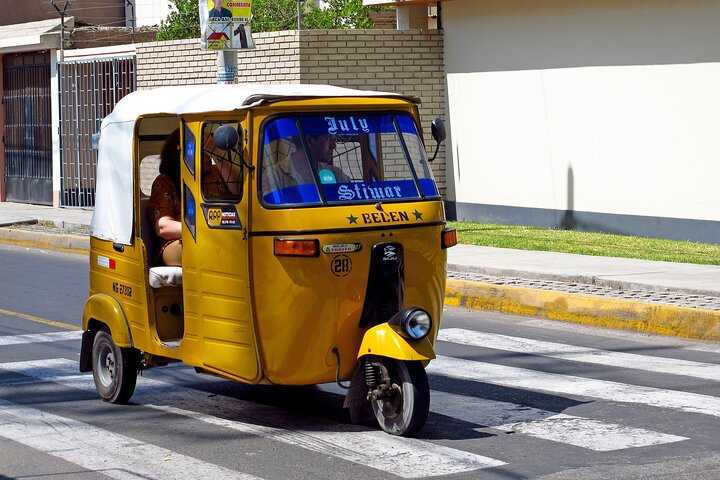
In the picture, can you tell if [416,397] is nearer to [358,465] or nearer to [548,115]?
[358,465]

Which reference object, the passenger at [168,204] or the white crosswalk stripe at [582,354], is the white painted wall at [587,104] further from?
the passenger at [168,204]

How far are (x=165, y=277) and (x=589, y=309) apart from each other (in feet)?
17.1

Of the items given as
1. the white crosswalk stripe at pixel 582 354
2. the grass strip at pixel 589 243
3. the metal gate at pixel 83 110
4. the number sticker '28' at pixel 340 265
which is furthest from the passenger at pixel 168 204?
the metal gate at pixel 83 110

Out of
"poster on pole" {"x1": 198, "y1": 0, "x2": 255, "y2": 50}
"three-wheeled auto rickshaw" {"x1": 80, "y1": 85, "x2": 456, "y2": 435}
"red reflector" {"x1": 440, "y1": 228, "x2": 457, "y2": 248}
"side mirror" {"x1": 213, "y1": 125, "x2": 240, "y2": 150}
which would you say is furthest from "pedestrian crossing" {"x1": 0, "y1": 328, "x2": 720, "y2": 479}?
"poster on pole" {"x1": 198, "y1": 0, "x2": 255, "y2": 50}

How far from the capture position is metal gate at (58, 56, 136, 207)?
24828 mm

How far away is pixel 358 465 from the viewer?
7.04 metres

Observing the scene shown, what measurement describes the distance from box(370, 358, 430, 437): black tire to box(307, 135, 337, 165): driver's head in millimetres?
1243

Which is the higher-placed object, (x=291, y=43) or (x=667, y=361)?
(x=291, y=43)

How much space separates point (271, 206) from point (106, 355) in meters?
2.15

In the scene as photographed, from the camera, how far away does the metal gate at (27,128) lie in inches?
1060

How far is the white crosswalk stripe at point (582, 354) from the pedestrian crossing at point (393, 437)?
16 mm

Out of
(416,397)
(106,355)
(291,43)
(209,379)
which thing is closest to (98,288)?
(106,355)

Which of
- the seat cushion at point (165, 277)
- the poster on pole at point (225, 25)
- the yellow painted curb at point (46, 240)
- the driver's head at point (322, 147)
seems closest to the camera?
the driver's head at point (322, 147)

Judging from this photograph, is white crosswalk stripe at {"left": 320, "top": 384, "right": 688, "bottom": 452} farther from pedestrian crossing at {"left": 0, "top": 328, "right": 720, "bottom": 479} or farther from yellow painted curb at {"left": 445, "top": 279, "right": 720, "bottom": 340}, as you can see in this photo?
yellow painted curb at {"left": 445, "top": 279, "right": 720, "bottom": 340}
